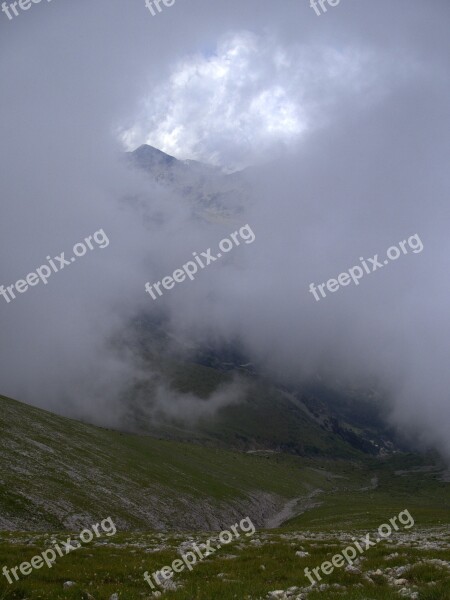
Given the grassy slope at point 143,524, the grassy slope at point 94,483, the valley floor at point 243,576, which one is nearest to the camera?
the valley floor at point 243,576

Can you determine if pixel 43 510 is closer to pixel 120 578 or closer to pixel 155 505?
pixel 155 505

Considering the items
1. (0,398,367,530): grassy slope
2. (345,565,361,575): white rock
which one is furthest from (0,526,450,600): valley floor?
(0,398,367,530): grassy slope

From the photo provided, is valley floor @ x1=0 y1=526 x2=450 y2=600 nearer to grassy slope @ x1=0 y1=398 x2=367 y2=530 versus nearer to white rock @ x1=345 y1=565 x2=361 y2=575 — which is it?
white rock @ x1=345 y1=565 x2=361 y2=575

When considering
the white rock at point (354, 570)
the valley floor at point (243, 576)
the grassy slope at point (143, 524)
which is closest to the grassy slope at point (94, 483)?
the grassy slope at point (143, 524)

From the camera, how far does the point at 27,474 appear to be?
63562mm

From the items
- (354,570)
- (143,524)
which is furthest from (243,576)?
(143,524)

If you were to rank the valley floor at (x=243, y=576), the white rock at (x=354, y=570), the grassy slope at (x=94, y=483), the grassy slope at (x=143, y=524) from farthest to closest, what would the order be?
the grassy slope at (x=94, y=483) < the white rock at (x=354, y=570) < the grassy slope at (x=143, y=524) < the valley floor at (x=243, y=576)

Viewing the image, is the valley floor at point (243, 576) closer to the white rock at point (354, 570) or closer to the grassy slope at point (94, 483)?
the white rock at point (354, 570)

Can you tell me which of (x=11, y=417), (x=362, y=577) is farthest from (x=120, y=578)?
(x=11, y=417)

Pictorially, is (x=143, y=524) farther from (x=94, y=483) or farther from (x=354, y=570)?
(x=354, y=570)

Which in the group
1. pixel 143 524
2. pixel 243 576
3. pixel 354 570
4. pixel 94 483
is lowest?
pixel 143 524

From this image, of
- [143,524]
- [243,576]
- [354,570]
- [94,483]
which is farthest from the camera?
[94,483]

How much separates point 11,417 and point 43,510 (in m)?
41.5

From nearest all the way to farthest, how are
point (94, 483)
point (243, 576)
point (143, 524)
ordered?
point (243, 576) < point (143, 524) < point (94, 483)
